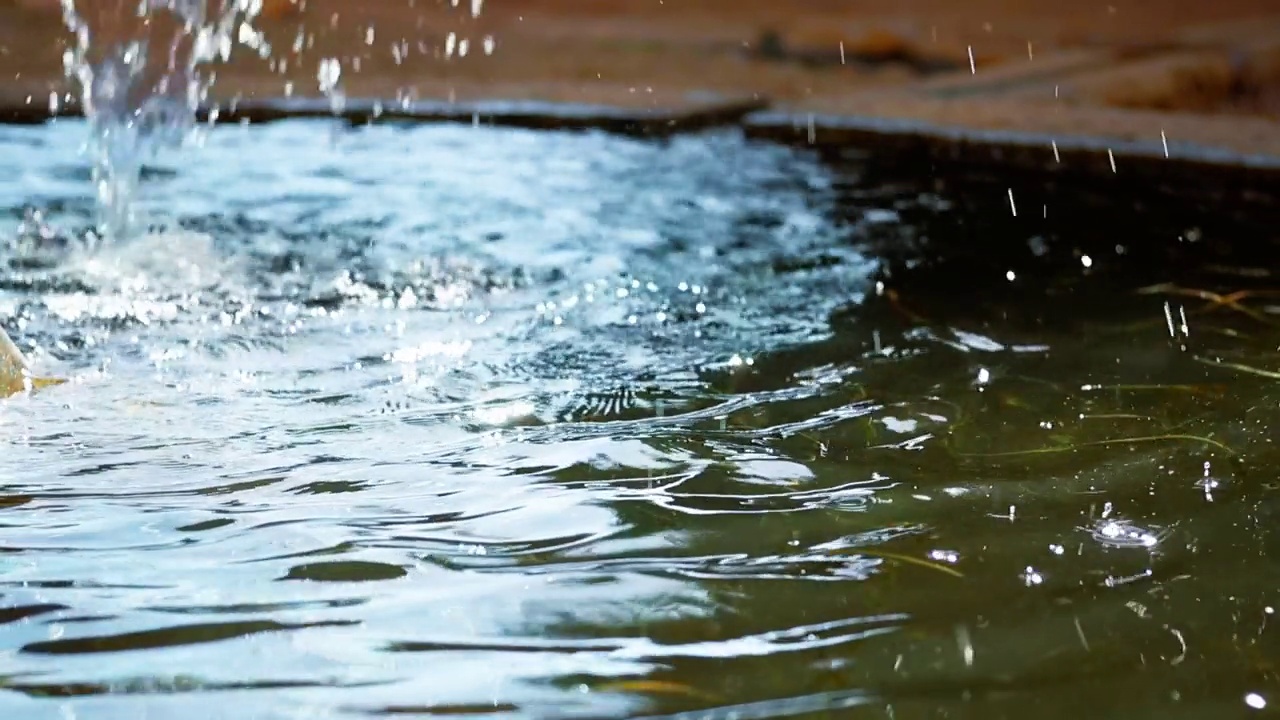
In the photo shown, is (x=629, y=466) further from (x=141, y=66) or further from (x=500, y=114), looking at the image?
(x=141, y=66)

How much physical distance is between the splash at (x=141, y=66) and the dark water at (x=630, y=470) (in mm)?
1105

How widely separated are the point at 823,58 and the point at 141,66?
175 inches

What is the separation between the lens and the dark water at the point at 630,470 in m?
1.68

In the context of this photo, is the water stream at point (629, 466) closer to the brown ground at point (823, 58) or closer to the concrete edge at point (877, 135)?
the concrete edge at point (877, 135)

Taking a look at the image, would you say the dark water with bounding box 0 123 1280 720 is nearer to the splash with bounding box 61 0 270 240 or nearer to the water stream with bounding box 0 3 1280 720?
the water stream with bounding box 0 3 1280 720

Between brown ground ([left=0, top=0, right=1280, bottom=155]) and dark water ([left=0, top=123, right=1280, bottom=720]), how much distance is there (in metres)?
2.45

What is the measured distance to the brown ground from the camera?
6.95m

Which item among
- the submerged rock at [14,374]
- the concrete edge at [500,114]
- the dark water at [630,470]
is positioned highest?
the concrete edge at [500,114]

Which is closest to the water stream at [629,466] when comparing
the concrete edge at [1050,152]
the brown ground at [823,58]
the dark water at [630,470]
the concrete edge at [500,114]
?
the dark water at [630,470]

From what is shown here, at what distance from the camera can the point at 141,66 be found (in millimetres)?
8055

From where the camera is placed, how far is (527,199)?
5008 mm

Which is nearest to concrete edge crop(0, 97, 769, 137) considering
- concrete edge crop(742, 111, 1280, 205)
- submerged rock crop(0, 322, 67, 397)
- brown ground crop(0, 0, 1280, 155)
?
brown ground crop(0, 0, 1280, 155)

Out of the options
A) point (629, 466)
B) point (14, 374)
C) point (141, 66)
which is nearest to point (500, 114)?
point (141, 66)

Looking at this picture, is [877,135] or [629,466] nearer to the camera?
[629,466]
